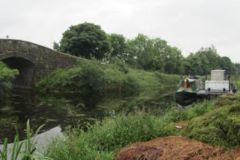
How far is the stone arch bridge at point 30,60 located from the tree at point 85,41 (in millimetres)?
8825

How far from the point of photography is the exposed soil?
4504 millimetres

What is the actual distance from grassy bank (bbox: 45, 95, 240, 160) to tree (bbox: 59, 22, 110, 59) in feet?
104

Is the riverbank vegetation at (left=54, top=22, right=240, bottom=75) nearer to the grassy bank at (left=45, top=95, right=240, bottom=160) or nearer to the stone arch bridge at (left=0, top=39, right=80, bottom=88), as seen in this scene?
the stone arch bridge at (left=0, top=39, right=80, bottom=88)

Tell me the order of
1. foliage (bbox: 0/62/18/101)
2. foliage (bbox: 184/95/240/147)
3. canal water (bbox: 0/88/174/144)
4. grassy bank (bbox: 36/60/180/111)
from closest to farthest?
foliage (bbox: 184/95/240/147), canal water (bbox: 0/88/174/144), foliage (bbox: 0/62/18/101), grassy bank (bbox: 36/60/180/111)

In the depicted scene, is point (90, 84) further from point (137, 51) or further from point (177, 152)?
point (137, 51)

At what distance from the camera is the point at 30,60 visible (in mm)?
27734

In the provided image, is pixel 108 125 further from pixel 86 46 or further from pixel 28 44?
pixel 86 46

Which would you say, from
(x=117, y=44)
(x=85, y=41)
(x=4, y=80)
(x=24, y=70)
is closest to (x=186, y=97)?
(x=4, y=80)

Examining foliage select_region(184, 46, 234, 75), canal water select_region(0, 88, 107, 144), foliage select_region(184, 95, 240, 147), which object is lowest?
canal water select_region(0, 88, 107, 144)

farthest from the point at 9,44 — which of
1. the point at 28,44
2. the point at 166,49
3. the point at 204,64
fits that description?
the point at 204,64

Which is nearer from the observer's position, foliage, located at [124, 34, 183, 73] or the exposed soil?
the exposed soil

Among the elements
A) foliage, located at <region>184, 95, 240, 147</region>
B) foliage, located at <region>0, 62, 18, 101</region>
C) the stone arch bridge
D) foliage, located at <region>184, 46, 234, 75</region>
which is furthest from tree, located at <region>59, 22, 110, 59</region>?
foliage, located at <region>184, 95, 240, 147</region>

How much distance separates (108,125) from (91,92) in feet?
64.4

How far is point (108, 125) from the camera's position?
7.25 m
